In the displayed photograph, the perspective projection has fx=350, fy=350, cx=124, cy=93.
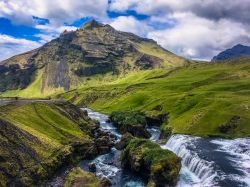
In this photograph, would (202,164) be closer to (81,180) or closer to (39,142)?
(81,180)

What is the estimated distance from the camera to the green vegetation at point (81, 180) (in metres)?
87.8

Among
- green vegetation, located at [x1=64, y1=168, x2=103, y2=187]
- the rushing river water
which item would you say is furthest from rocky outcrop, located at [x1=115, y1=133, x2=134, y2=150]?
green vegetation, located at [x1=64, y1=168, x2=103, y2=187]

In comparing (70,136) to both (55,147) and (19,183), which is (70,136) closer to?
(55,147)

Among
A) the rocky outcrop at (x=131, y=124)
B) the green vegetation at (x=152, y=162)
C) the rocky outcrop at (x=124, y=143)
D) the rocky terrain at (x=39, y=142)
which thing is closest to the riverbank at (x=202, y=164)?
the rocky outcrop at (x=124, y=143)

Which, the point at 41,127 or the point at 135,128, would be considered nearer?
the point at 41,127

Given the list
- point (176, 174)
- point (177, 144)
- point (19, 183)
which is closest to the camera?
point (19, 183)

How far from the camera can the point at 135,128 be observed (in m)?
156

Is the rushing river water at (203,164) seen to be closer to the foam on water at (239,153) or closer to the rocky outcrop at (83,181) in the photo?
the foam on water at (239,153)

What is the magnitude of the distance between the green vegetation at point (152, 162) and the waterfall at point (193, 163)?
6.78 m

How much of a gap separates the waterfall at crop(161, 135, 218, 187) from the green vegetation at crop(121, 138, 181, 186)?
678 cm

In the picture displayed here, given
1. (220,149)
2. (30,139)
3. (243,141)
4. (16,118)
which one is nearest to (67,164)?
(30,139)

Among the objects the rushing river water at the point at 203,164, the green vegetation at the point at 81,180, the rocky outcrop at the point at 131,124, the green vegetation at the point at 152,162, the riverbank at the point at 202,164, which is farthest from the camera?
the rocky outcrop at the point at 131,124

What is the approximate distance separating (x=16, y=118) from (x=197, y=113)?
8007cm

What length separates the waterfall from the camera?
90.7 meters
